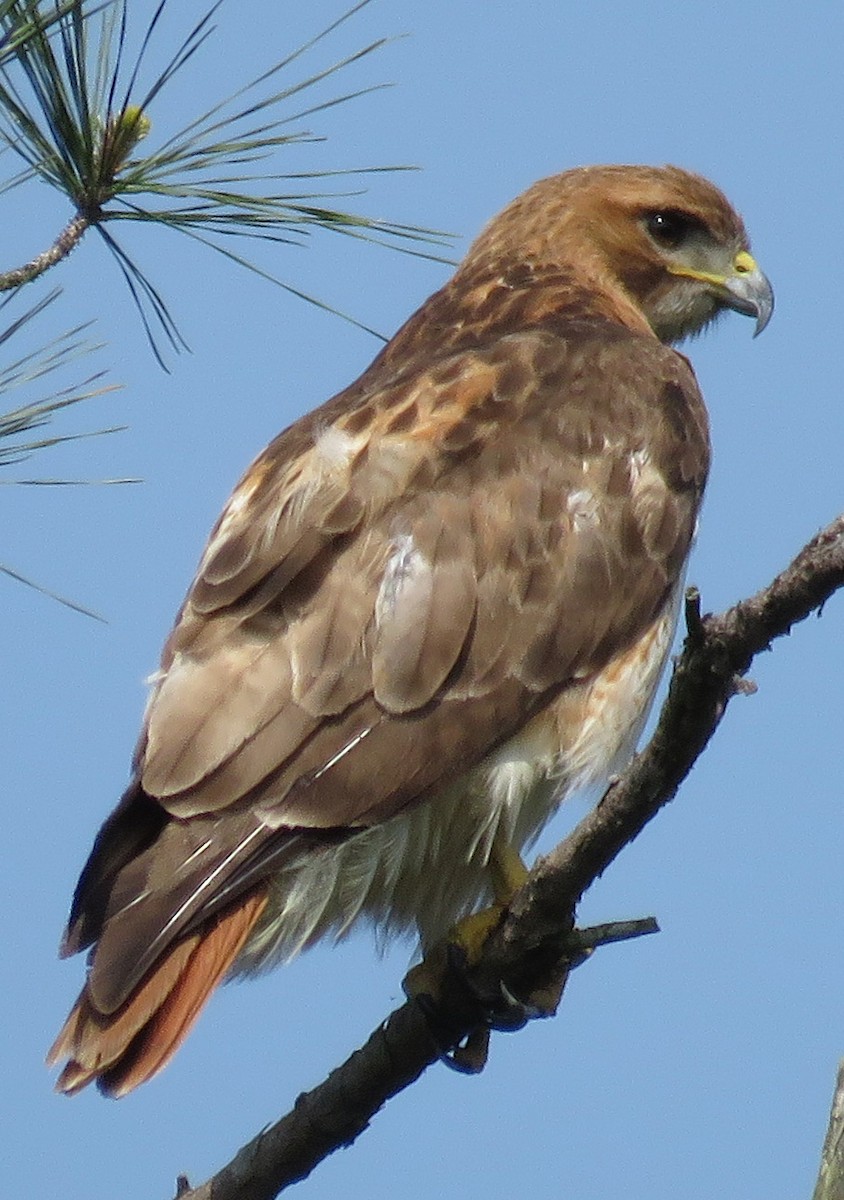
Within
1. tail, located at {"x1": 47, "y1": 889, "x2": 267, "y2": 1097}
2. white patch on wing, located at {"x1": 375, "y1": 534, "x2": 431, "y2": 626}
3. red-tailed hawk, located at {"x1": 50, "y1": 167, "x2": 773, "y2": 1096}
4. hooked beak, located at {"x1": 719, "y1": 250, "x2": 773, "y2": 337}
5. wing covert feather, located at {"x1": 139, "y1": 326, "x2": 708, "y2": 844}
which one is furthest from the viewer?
hooked beak, located at {"x1": 719, "y1": 250, "x2": 773, "y2": 337}

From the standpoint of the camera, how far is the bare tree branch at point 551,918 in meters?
3.05

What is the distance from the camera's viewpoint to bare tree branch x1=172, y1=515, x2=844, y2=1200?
305cm

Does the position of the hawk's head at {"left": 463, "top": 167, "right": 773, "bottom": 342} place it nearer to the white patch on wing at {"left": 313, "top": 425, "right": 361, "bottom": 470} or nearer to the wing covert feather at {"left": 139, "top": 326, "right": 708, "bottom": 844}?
the wing covert feather at {"left": 139, "top": 326, "right": 708, "bottom": 844}

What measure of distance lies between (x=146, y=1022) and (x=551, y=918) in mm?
783

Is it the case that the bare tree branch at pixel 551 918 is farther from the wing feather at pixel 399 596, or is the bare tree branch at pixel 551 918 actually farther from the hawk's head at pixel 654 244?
the hawk's head at pixel 654 244

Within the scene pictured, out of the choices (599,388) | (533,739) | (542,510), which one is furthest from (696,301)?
(533,739)

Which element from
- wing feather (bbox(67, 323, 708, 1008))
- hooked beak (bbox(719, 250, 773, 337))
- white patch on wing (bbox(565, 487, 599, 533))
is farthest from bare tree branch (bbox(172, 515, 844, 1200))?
hooked beak (bbox(719, 250, 773, 337))

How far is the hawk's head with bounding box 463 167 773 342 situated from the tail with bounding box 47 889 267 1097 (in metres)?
2.65

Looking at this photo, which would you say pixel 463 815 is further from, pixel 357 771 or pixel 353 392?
pixel 353 392

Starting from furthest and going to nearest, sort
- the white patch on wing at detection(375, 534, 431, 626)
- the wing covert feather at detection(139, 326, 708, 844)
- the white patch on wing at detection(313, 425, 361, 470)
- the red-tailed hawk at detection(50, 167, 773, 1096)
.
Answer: the white patch on wing at detection(313, 425, 361, 470), the white patch on wing at detection(375, 534, 431, 626), the wing covert feather at detection(139, 326, 708, 844), the red-tailed hawk at detection(50, 167, 773, 1096)

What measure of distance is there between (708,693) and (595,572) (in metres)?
Answer: 1.43

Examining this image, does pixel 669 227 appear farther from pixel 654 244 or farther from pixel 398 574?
pixel 398 574

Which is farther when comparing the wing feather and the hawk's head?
the hawk's head

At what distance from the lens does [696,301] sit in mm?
5938
